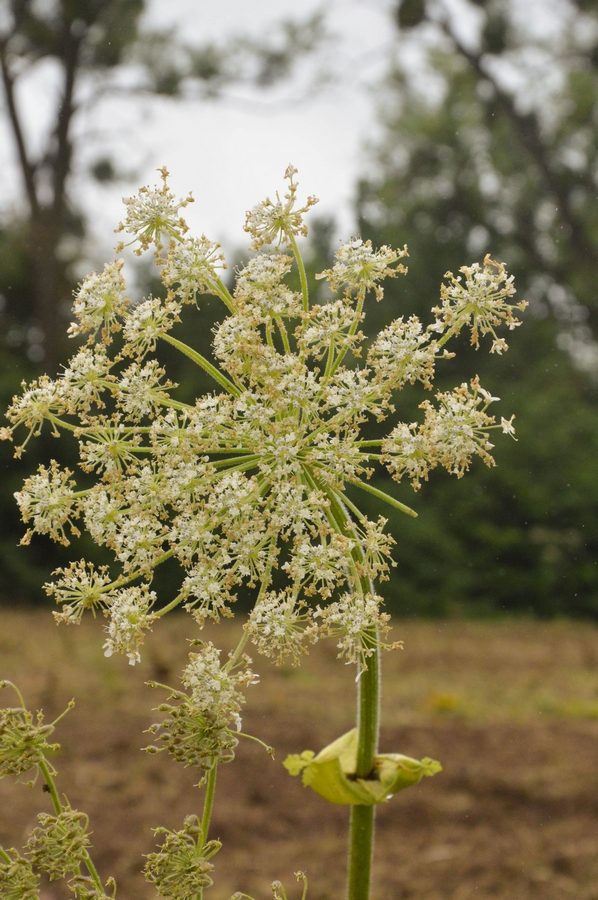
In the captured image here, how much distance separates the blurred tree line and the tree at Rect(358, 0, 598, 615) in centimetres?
2

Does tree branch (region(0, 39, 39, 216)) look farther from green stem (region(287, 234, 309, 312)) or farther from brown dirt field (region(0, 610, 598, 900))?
green stem (region(287, 234, 309, 312))

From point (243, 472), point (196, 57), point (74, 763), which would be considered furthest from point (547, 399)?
point (243, 472)

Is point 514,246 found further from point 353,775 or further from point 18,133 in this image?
point 353,775

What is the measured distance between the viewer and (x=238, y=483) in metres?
1.27

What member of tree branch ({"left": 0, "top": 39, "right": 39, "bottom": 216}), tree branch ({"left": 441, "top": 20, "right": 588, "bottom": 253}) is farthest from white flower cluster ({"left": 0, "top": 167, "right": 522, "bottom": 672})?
tree branch ({"left": 441, "top": 20, "right": 588, "bottom": 253})

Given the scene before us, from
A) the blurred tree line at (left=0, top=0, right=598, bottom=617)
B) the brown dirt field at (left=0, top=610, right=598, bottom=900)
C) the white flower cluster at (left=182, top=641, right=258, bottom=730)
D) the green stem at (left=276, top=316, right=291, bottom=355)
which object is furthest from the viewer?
the blurred tree line at (left=0, top=0, right=598, bottom=617)

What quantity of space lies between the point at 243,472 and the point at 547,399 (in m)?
11.0

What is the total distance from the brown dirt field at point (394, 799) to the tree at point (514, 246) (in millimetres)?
2692

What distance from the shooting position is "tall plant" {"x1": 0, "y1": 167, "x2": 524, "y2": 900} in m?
1.24

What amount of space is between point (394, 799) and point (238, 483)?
4174mm

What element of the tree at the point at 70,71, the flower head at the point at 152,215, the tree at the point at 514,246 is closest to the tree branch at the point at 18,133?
the tree at the point at 70,71

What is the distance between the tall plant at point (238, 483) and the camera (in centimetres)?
124

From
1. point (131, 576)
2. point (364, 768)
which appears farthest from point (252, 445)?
point (364, 768)

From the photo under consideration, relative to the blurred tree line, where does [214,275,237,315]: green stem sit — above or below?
below
